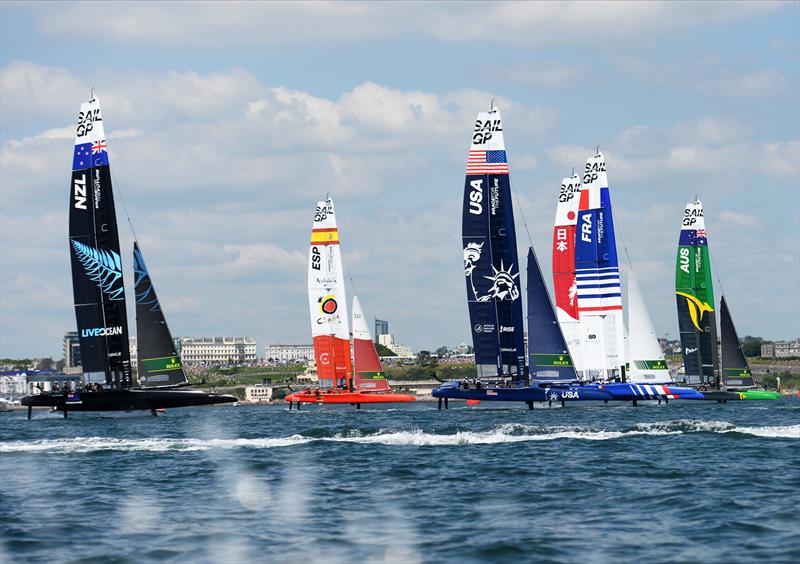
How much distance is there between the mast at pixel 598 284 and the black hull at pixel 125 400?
29.2 m

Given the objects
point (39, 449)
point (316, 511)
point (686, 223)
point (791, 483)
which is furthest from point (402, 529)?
point (686, 223)

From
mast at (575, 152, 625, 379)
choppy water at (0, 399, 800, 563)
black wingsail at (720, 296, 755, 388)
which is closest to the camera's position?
choppy water at (0, 399, 800, 563)

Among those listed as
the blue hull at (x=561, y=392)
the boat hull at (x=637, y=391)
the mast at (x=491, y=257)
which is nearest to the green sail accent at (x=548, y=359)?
the mast at (x=491, y=257)

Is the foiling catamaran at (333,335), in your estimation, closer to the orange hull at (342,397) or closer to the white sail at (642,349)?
the orange hull at (342,397)

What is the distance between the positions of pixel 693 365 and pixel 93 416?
186 feet

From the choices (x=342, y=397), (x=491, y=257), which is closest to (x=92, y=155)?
(x=491, y=257)

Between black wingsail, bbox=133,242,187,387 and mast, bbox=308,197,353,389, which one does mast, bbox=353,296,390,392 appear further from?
black wingsail, bbox=133,242,187,387

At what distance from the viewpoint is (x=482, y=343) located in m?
77.3

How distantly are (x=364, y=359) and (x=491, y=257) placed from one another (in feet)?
95.4

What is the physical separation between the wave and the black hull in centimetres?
1929

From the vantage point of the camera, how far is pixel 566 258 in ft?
297

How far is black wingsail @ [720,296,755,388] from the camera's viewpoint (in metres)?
111

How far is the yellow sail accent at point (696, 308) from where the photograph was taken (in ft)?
356

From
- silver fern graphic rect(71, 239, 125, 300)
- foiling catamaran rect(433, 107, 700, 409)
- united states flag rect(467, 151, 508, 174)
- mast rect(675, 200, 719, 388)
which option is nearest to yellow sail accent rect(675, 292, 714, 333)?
mast rect(675, 200, 719, 388)
